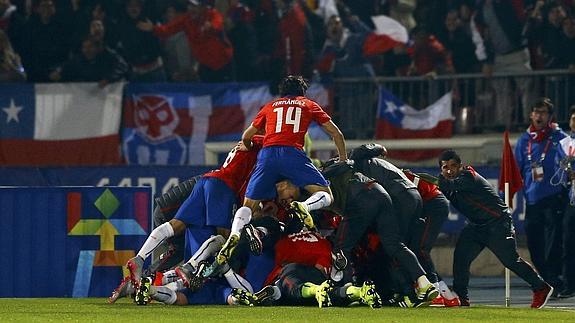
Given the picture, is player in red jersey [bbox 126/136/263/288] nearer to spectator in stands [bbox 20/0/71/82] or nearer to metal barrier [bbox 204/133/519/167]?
metal barrier [bbox 204/133/519/167]

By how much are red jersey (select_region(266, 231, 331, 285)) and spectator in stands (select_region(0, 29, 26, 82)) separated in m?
10.1

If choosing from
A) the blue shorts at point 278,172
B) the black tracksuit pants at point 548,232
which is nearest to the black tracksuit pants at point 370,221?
the blue shorts at point 278,172

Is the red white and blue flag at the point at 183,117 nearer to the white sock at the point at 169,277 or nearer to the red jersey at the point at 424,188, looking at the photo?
the red jersey at the point at 424,188

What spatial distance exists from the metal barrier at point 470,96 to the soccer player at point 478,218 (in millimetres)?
8592

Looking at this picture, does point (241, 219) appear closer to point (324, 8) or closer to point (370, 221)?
point (370, 221)

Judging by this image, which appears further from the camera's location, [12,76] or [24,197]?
[12,76]

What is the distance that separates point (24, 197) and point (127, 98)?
254 inches

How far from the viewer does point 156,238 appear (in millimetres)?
16516

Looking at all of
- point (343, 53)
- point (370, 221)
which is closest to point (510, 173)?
point (370, 221)

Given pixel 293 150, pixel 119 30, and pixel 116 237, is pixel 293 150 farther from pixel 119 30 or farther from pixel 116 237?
pixel 119 30

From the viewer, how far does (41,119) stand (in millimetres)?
24922

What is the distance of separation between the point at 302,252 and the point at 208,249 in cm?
92

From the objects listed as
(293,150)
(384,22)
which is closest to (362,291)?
(293,150)

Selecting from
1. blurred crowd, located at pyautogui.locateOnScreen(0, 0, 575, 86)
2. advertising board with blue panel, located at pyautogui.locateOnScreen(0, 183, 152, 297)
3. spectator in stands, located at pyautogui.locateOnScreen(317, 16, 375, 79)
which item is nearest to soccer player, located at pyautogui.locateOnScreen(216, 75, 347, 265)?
advertising board with blue panel, located at pyautogui.locateOnScreen(0, 183, 152, 297)
